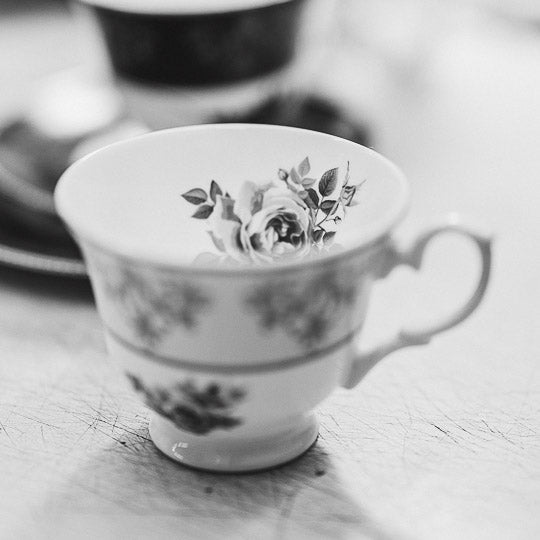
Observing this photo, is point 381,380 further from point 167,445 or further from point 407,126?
point 407,126

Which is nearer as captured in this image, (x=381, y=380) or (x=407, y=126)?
(x=381, y=380)

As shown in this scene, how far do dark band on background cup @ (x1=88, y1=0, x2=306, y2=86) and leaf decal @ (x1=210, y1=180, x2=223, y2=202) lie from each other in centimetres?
17

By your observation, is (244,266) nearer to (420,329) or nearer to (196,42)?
(420,329)

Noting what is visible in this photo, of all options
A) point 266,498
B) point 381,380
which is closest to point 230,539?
point 266,498

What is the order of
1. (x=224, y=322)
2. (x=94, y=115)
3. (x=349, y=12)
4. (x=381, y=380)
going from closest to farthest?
(x=224, y=322)
(x=381, y=380)
(x=94, y=115)
(x=349, y=12)

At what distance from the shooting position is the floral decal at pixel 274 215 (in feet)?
1.28

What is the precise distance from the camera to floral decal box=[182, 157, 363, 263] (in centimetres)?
39

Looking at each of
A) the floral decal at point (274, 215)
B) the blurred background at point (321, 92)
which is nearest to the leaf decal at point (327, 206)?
the floral decal at point (274, 215)

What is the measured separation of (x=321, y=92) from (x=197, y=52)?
0.21 m

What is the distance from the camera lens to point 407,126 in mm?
729

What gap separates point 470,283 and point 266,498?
0.69ft

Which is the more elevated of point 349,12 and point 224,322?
point 224,322

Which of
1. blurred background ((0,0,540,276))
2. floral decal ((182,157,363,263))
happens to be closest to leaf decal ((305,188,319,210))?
floral decal ((182,157,363,263))

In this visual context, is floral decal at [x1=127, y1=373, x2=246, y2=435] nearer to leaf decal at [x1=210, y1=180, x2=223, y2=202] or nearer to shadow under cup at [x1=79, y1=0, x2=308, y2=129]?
leaf decal at [x1=210, y1=180, x2=223, y2=202]
